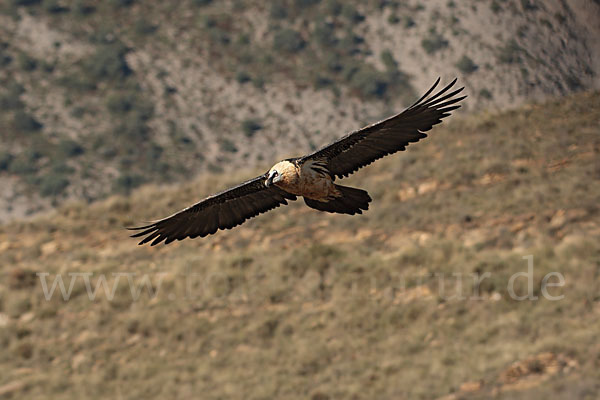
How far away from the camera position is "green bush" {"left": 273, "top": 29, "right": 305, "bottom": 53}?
252 feet

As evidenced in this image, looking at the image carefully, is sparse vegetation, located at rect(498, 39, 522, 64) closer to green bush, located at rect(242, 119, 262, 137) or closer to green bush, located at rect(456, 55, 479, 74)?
green bush, located at rect(456, 55, 479, 74)

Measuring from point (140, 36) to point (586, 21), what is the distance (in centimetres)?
7349

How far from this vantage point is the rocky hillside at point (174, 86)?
70000mm

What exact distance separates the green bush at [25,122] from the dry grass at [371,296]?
4695cm

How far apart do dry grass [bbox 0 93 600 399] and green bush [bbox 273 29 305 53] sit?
47799 millimetres

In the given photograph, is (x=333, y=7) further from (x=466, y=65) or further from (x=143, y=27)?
(x=466, y=65)

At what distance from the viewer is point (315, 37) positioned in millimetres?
75875

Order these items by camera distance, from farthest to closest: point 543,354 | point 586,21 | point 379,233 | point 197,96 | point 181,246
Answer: point 197,96, point 181,246, point 379,233, point 543,354, point 586,21

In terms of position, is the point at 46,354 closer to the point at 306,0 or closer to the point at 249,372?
the point at 249,372

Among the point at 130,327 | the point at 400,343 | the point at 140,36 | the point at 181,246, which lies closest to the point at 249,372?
the point at 400,343

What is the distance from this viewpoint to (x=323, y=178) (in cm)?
1054

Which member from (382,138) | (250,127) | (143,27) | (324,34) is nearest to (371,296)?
(382,138)

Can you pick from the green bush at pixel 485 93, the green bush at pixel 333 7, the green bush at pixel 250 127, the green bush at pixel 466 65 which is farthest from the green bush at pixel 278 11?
the green bush at pixel 485 93

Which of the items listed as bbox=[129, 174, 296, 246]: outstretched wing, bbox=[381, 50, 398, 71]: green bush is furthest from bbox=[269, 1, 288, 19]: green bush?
bbox=[129, 174, 296, 246]: outstretched wing
